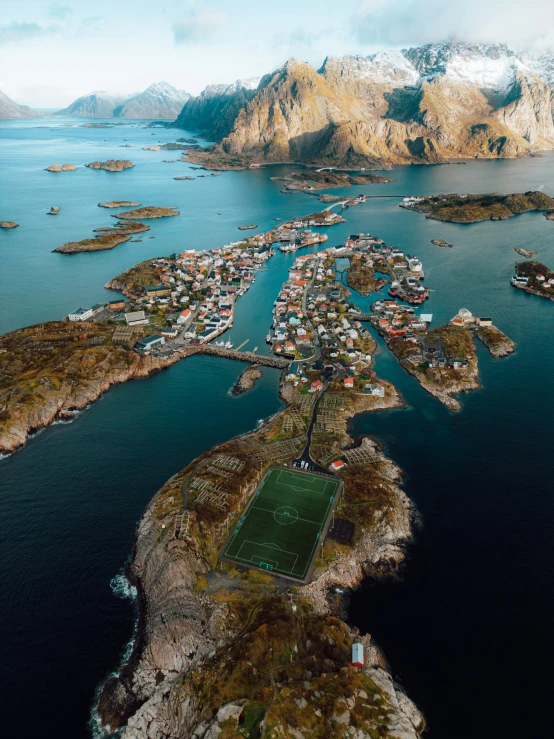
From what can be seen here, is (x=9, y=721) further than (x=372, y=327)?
No

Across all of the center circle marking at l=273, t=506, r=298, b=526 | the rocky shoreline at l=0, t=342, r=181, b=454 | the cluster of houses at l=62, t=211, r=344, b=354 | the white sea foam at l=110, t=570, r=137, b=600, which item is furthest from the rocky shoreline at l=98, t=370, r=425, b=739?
the cluster of houses at l=62, t=211, r=344, b=354

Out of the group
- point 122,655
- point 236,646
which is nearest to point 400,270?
point 236,646

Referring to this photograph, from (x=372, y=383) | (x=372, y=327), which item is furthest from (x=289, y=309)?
(x=372, y=383)

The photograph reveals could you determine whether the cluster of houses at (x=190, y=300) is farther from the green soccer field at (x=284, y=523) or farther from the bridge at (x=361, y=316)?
the green soccer field at (x=284, y=523)

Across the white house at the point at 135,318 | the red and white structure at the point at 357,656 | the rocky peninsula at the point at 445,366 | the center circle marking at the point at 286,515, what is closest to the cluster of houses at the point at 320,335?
the rocky peninsula at the point at 445,366

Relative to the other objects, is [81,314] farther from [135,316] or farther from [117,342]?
[117,342]

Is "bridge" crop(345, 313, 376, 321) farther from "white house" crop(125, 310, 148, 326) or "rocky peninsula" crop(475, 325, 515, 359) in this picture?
"white house" crop(125, 310, 148, 326)

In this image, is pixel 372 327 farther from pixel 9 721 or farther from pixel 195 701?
pixel 9 721
